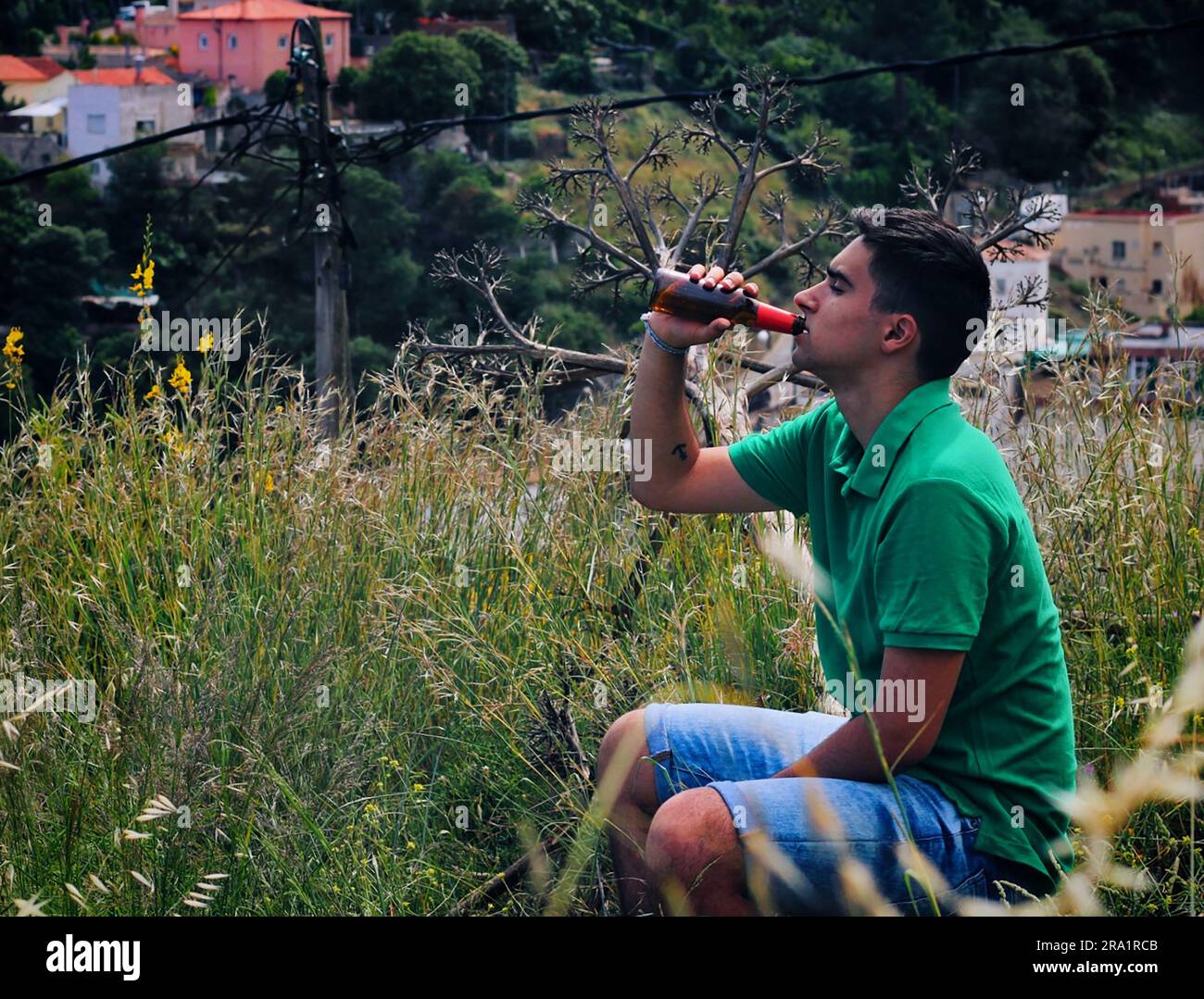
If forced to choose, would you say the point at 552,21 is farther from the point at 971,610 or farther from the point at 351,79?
the point at 971,610

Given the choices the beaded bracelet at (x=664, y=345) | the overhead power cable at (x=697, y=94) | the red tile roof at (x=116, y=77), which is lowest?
the beaded bracelet at (x=664, y=345)

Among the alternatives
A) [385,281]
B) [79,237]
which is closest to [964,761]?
[385,281]

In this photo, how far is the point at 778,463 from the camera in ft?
7.73

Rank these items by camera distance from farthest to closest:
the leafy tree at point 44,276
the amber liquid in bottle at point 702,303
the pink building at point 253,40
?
the leafy tree at point 44,276 → the pink building at point 253,40 → the amber liquid in bottle at point 702,303

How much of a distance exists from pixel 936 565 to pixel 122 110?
3497cm

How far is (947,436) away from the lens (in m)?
1.93

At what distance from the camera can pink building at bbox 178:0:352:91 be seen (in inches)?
789

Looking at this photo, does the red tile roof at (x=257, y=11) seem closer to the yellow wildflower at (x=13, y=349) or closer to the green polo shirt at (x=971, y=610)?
the yellow wildflower at (x=13, y=349)

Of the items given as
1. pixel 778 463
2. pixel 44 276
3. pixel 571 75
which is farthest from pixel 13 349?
pixel 44 276

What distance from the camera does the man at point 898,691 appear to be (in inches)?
71.8

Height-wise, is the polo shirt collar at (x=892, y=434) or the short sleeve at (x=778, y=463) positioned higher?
the polo shirt collar at (x=892, y=434)

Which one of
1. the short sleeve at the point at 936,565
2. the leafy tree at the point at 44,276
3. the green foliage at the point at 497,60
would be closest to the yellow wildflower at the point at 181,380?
the short sleeve at the point at 936,565

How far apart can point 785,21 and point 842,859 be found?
155 ft
